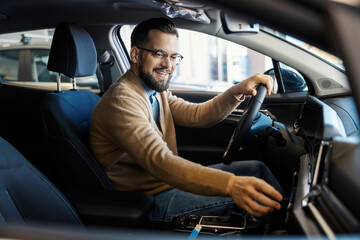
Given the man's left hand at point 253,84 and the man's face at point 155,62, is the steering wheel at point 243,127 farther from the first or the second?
the man's face at point 155,62

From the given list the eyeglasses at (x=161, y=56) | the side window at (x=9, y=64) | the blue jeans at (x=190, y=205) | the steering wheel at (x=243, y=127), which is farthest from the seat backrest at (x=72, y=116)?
the side window at (x=9, y=64)

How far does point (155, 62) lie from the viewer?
1.84m

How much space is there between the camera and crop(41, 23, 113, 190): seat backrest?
1719 millimetres

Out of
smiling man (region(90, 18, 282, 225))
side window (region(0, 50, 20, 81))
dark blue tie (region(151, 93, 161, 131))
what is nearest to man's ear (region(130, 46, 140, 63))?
smiling man (region(90, 18, 282, 225))

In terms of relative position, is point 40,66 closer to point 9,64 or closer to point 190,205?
point 9,64

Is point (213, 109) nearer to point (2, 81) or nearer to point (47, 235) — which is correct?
point (47, 235)

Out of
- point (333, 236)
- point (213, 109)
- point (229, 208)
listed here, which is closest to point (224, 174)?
point (229, 208)

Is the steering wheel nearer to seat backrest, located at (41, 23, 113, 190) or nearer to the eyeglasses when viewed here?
the eyeglasses

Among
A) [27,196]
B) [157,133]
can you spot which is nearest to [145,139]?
[157,133]

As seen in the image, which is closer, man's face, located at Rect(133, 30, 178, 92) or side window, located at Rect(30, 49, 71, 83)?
man's face, located at Rect(133, 30, 178, 92)

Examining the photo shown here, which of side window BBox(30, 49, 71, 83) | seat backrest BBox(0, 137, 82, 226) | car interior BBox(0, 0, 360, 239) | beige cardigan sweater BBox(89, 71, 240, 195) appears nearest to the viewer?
car interior BBox(0, 0, 360, 239)

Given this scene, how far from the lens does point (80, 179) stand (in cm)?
174

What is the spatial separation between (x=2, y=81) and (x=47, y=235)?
269cm

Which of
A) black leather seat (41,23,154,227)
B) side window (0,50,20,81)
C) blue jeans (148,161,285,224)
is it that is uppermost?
black leather seat (41,23,154,227)
